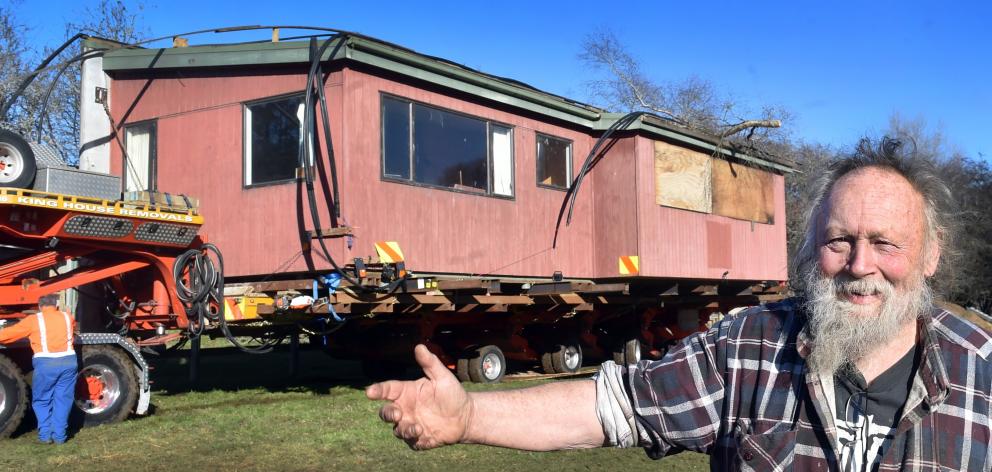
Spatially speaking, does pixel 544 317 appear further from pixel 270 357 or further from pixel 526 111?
pixel 270 357

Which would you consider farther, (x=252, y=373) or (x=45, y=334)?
(x=252, y=373)

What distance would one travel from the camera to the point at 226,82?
10.8 meters

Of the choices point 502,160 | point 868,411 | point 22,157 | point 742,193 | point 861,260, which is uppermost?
point 502,160

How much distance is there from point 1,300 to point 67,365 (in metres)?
1.31

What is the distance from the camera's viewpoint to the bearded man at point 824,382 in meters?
2.36

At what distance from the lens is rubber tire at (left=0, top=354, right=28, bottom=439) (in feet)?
26.1

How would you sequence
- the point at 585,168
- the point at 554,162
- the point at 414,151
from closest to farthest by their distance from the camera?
the point at 414,151 → the point at 554,162 → the point at 585,168

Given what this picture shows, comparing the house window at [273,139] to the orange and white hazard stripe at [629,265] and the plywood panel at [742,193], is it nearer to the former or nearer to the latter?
the orange and white hazard stripe at [629,265]

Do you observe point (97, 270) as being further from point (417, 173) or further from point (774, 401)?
point (774, 401)

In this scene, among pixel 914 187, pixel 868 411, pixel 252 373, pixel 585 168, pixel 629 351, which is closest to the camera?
pixel 868 411

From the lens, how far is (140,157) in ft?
37.9

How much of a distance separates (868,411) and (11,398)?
7.83 meters

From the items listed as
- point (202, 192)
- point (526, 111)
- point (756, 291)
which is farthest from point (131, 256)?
point (756, 291)

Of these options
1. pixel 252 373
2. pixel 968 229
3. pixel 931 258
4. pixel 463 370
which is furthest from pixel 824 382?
pixel 252 373
